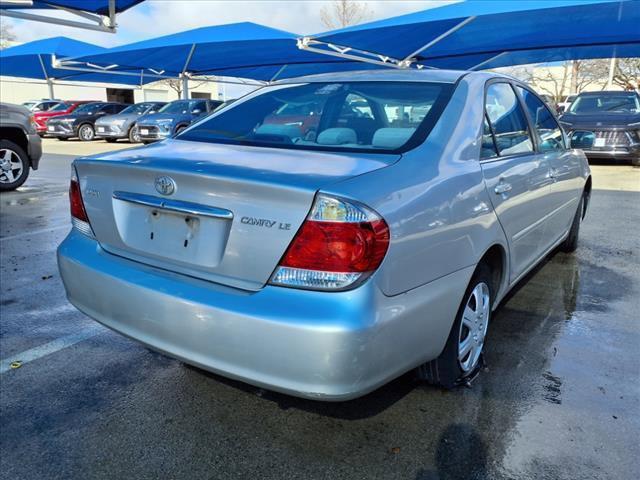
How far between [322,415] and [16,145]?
782cm

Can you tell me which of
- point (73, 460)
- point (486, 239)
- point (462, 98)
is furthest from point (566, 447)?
point (73, 460)

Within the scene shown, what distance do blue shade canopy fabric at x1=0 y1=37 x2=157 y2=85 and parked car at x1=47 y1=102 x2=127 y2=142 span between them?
7.19ft

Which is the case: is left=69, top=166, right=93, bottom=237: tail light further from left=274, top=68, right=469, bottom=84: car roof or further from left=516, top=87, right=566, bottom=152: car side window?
left=516, top=87, right=566, bottom=152: car side window

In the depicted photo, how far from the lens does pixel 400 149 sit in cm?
224

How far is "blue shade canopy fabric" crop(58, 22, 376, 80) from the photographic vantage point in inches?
604

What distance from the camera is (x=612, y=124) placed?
39.1ft

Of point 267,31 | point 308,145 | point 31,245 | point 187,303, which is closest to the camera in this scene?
point 187,303

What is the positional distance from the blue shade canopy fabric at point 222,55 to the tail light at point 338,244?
13.6m

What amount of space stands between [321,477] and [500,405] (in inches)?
39.3

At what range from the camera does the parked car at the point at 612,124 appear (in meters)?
11.8

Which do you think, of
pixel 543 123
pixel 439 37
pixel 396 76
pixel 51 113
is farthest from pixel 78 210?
pixel 51 113

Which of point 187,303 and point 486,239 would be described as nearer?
point 187,303

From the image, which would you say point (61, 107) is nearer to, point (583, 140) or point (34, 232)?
point (34, 232)

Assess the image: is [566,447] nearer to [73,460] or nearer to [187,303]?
[187,303]
